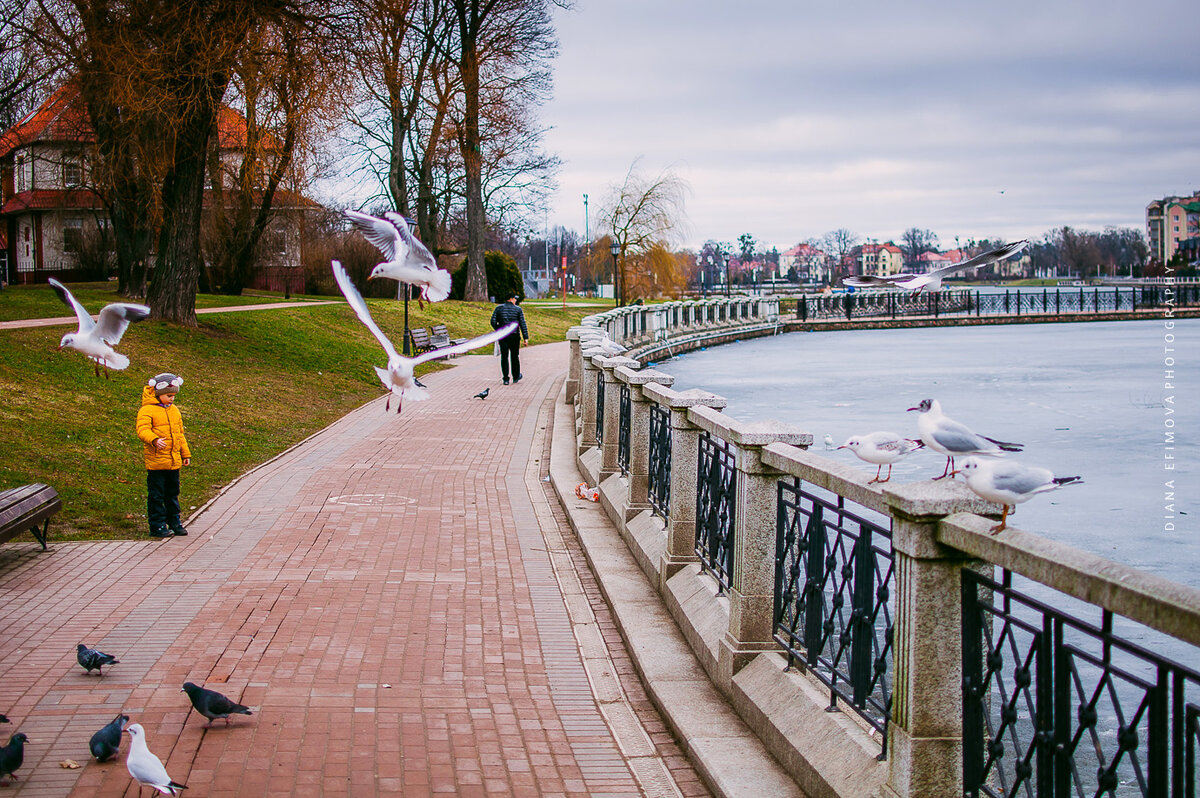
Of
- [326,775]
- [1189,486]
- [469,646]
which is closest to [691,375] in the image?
[1189,486]

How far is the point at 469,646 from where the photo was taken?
24.1ft

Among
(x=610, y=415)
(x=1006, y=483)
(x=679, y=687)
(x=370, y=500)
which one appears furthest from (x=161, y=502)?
(x=1006, y=483)

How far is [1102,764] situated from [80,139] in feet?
120

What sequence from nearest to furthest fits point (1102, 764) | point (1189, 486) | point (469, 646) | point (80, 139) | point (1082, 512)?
1. point (1102, 764)
2. point (469, 646)
3. point (1082, 512)
4. point (1189, 486)
5. point (80, 139)

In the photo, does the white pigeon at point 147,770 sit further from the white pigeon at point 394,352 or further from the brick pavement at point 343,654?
the white pigeon at point 394,352

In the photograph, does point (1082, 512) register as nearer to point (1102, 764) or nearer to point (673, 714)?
point (673, 714)

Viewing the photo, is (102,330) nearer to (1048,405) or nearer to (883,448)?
(883,448)

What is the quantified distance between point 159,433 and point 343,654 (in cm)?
447

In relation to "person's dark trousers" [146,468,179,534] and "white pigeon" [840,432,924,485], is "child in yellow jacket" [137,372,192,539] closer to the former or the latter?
"person's dark trousers" [146,468,179,534]

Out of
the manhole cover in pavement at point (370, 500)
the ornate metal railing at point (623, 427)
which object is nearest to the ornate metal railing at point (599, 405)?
the ornate metal railing at point (623, 427)

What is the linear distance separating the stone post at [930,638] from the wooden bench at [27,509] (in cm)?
756

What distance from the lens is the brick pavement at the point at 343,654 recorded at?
5391 millimetres

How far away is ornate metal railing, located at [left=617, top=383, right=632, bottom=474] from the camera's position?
11414mm

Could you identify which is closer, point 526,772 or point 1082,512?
point 526,772
